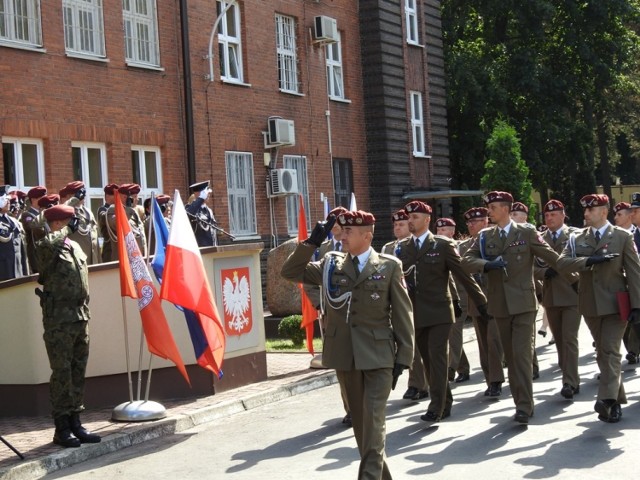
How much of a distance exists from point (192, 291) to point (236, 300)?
7.05ft

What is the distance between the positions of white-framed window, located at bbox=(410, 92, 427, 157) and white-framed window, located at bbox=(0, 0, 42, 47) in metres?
14.0

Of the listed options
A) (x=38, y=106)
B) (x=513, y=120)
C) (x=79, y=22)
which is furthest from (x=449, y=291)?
(x=513, y=120)

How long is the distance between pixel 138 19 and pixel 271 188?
508 centimetres

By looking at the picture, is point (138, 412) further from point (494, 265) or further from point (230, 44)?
point (230, 44)

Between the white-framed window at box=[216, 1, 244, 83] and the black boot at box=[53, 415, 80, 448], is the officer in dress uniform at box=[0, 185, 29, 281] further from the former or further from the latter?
the white-framed window at box=[216, 1, 244, 83]

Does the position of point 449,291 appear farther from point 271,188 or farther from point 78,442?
point 271,188

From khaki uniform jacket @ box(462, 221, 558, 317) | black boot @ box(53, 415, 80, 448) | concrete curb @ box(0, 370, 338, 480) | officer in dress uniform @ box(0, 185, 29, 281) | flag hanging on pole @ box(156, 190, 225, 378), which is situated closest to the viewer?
concrete curb @ box(0, 370, 338, 480)

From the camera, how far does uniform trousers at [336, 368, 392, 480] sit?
724 centimetres

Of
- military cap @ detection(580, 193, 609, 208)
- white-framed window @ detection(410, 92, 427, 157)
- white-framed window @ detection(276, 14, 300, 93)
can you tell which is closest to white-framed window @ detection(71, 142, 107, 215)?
white-framed window @ detection(276, 14, 300, 93)

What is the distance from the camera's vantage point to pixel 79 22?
63.5 feet

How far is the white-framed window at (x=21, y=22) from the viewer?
17.8 metres

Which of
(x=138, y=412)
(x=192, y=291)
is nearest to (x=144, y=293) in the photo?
(x=192, y=291)

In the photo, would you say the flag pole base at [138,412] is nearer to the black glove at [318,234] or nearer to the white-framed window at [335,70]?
the black glove at [318,234]

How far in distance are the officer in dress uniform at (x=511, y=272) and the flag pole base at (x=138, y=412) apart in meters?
3.50
